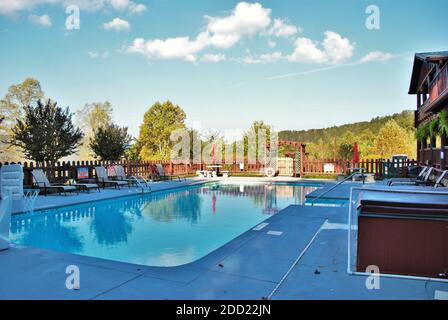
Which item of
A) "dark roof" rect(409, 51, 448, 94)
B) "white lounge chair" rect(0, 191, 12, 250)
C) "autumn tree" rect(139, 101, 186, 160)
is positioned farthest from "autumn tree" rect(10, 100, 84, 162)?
"autumn tree" rect(139, 101, 186, 160)

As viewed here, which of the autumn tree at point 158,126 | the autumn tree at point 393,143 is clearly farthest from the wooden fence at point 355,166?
the autumn tree at point 158,126

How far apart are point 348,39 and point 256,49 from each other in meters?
5.49

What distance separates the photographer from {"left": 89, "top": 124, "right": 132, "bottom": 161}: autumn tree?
16.0 metres

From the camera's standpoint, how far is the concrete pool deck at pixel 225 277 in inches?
120

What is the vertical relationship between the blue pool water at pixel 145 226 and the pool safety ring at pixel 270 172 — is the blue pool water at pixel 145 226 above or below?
below

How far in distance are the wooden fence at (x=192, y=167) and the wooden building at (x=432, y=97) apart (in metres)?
1.77

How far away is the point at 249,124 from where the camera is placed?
2597cm

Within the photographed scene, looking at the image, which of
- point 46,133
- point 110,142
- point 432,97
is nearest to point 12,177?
point 46,133

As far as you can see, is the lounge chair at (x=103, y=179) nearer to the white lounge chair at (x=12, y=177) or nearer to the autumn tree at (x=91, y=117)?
the white lounge chair at (x=12, y=177)

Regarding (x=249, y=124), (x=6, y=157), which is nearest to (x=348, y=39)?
(x=249, y=124)

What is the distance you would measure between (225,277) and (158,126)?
85.2 feet

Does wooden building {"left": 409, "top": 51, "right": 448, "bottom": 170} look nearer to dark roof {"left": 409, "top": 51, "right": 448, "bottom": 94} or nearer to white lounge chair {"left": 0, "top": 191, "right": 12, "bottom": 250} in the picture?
dark roof {"left": 409, "top": 51, "right": 448, "bottom": 94}

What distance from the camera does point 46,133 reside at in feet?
41.7
